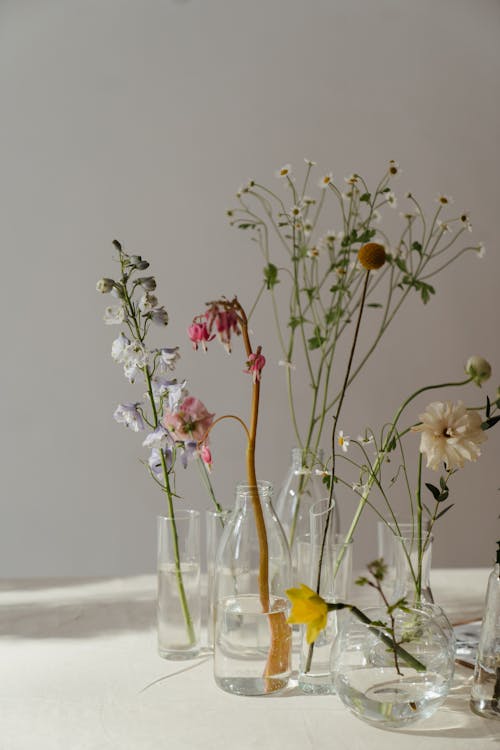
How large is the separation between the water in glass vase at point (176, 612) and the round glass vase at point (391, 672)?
0.28 m

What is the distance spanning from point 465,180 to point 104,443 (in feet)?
5.22

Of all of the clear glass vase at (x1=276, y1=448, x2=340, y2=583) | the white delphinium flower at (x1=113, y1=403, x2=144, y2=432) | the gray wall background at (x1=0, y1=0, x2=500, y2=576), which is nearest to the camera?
the white delphinium flower at (x1=113, y1=403, x2=144, y2=432)

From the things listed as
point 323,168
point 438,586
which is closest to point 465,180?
point 323,168

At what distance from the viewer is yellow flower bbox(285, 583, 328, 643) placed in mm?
900

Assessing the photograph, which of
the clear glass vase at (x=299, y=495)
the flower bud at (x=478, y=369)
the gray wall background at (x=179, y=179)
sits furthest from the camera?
the gray wall background at (x=179, y=179)

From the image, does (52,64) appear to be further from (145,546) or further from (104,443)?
(145,546)

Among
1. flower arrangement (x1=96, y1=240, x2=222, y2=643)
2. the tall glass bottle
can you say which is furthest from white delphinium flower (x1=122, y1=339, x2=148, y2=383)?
the tall glass bottle

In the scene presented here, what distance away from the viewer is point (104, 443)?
10.1 ft

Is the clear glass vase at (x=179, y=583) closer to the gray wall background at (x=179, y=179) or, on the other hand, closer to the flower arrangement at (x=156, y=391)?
the flower arrangement at (x=156, y=391)

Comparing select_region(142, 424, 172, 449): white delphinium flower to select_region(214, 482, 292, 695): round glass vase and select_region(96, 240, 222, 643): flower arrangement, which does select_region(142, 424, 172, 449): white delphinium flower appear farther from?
select_region(214, 482, 292, 695): round glass vase

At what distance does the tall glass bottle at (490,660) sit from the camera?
3.44 feet

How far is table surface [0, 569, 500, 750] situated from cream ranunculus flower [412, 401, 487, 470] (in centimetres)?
32

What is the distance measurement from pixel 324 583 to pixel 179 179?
84.8 inches

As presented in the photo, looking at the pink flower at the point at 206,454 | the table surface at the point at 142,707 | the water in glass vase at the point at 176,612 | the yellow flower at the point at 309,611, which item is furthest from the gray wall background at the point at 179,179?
the yellow flower at the point at 309,611
